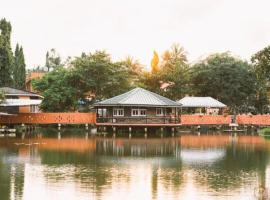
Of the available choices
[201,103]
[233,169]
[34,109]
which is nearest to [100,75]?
[34,109]

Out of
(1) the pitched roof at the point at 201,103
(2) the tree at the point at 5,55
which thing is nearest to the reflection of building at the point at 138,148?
(1) the pitched roof at the point at 201,103

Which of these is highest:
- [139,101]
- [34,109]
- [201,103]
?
[201,103]

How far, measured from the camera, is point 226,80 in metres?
79.2

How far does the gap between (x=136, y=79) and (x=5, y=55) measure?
21.7 m

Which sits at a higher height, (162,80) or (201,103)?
(162,80)

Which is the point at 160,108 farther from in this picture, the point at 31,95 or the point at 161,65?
the point at 161,65

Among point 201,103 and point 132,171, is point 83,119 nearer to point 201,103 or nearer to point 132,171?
point 201,103

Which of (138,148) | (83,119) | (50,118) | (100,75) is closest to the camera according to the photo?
(138,148)

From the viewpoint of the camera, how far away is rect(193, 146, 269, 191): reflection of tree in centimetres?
2648

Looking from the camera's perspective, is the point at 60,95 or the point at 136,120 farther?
the point at 60,95

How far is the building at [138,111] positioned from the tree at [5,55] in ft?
41.6

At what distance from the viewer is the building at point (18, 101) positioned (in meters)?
65.1

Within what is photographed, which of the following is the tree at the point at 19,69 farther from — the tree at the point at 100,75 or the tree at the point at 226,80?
the tree at the point at 226,80

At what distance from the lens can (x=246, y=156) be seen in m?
38.4
